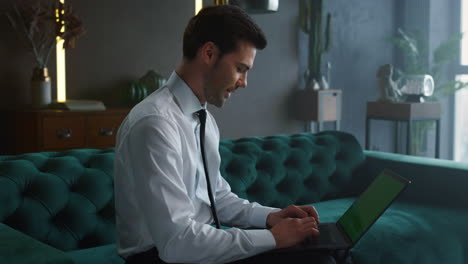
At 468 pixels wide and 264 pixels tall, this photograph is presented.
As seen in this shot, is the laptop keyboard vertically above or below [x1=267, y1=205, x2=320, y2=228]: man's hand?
below

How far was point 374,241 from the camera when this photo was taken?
2150 mm

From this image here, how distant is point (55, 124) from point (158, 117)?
2.64 m

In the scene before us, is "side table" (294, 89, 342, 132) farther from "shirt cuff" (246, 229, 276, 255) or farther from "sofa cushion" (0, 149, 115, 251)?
"shirt cuff" (246, 229, 276, 255)

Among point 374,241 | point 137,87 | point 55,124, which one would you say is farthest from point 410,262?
point 137,87

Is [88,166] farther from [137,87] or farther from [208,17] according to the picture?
[137,87]

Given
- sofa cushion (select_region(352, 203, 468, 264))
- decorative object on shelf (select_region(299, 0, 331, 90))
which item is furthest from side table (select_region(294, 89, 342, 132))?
sofa cushion (select_region(352, 203, 468, 264))

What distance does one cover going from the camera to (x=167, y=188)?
1281 mm

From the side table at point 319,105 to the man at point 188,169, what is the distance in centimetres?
381

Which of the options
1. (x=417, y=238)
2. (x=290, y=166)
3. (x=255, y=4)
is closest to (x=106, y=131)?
(x=290, y=166)

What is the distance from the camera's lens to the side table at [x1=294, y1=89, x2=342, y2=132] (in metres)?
5.46

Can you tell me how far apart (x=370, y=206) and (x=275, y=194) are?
1.10 m

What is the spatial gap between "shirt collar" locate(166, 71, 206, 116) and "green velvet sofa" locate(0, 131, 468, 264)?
50cm

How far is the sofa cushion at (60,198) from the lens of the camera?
191cm

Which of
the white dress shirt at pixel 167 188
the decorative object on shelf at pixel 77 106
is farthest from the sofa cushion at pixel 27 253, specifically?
the decorative object on shelf at pixel 77 106
